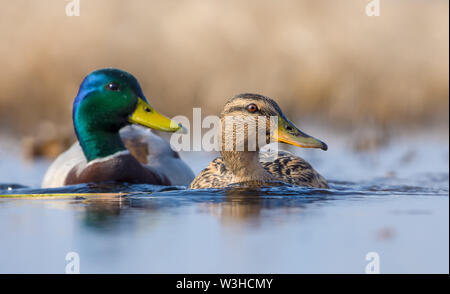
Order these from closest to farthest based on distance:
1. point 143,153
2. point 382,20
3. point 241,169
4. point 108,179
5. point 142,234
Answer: point 142,234 < point 241,169 < point 108,179 < point 143,153 < point 382,20

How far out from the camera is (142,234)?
3.93 meters

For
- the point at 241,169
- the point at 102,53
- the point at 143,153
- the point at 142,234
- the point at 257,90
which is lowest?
the point at 142,234

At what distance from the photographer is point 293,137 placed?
222 inches

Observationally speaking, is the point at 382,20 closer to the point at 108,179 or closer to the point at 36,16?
the point at 36,16

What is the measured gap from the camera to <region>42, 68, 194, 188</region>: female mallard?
7.09 meters

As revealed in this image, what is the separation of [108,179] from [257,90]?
5436 mm

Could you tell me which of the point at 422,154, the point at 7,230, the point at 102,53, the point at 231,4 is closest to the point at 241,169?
the point at 7,230

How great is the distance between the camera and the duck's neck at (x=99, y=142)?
733cm

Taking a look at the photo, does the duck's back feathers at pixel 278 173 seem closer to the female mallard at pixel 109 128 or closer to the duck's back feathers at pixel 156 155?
the female mallard at pixel 109 128

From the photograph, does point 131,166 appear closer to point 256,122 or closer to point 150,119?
point 150,119

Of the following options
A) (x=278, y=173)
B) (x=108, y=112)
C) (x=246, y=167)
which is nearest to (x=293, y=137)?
(x=246, y=167)

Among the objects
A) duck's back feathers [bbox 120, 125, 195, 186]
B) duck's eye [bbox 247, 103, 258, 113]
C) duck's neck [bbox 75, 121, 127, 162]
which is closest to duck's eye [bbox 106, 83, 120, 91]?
duck's neck [bbox 75, 121, 127, 162]

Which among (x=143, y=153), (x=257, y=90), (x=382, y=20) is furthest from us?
(x=382, y=20)

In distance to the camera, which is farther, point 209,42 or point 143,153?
point 209,42
